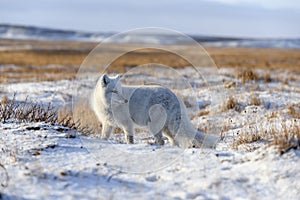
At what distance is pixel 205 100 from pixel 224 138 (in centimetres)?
492

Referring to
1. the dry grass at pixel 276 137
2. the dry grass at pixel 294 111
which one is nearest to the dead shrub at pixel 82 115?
the dry grass at pixel 276 137

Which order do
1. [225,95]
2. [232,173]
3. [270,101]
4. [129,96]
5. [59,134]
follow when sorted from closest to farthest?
[232,173] < [59,134] < [129,96] < [270,101] < [225,95]

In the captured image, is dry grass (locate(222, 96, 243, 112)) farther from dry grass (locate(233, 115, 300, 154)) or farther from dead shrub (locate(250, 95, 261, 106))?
dry grass (locate(233, 115, 300, 154))

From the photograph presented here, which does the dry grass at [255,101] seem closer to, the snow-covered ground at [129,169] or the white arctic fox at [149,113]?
the snow-covered ground at [129,169]

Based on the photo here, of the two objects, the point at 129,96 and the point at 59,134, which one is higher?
the point at 129,96

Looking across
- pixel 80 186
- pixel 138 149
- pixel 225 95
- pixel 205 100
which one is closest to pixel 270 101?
pixel 225 95

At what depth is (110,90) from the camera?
6.86 m

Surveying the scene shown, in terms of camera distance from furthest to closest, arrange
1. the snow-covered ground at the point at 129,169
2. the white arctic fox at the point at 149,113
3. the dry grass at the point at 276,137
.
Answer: the white arctic fox at the point at 149,113 < the dry grass at the point at 276,137 < the snow-covered ground at the point at 129,169

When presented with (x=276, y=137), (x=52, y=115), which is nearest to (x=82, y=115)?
(x=52, y=115)

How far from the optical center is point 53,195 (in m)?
4.11

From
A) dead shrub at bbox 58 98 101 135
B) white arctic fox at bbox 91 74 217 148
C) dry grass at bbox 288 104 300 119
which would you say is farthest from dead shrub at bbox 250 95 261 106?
dead shrub at bbox 58 98 101 135

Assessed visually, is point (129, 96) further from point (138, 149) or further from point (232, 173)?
point (232, 173)

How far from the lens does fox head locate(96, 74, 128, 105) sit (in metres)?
6.76

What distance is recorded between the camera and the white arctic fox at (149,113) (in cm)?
655
